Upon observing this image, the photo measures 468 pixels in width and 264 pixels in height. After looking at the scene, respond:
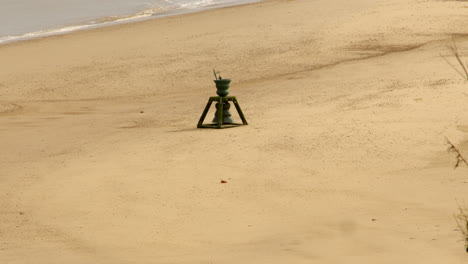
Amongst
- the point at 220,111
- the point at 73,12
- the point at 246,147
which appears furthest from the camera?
the point at 73,12

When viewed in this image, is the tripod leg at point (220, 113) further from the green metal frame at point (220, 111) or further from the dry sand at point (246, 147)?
the dry sand at point (246, 147)

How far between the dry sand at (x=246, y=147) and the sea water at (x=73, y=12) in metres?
3.33

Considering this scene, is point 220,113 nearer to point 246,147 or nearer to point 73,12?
point 246,147

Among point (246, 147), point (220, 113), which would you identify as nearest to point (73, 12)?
point (220, 113)

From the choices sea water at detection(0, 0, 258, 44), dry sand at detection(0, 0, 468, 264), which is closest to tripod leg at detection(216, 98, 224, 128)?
dry sand at detection(0, 0, 468, 264)

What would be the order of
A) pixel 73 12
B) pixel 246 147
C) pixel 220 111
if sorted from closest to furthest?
pixel 246 147, pixel 220 111, pixel 73 12

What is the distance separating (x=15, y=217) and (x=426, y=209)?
3.07m

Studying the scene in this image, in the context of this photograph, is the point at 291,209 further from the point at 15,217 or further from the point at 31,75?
the point at 31,75

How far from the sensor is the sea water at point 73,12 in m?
21.2

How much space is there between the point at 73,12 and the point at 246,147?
14864mm

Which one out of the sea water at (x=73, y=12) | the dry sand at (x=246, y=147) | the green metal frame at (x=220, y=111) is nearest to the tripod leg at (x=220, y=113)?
the green metal frame at (x=220, y=111)

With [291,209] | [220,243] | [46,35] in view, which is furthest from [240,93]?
[46,35]

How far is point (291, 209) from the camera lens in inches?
309

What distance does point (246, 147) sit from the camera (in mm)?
9820
